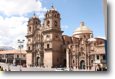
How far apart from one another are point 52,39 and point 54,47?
2481 millimetres

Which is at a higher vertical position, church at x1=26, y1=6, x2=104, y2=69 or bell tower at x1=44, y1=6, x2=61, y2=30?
bell tower at x1=44, y1=6, x2=61, y2=30

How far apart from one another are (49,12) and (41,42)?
10323 mm

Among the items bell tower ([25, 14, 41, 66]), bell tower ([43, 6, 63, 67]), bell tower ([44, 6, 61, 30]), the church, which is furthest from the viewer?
bell tower ([25, 14, 41, 66])

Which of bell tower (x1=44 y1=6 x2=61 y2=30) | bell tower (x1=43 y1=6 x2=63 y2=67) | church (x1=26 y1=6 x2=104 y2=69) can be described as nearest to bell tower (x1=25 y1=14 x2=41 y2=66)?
church (x1=26 y1=6 x2=104 y2=69)

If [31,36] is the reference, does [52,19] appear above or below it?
above

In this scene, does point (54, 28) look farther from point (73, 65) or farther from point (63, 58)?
point (73, 65)

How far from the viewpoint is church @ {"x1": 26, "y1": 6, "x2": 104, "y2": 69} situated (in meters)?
37.0

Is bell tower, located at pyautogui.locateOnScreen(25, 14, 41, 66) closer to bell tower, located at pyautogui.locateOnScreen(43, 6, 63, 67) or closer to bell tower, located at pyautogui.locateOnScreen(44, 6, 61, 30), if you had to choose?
bell tower, located at pyautogui.locateOnScreen(44, 6, 61, 30)

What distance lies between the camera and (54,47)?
135ft

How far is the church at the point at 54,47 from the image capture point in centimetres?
3700

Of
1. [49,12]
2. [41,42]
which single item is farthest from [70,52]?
[49,12]

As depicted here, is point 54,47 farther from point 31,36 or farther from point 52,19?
point 31,36

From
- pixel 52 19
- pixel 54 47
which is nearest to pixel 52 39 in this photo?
pixel 54 47
